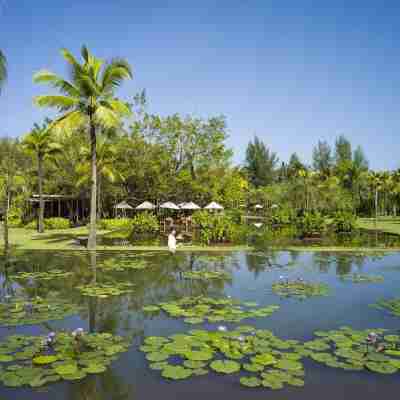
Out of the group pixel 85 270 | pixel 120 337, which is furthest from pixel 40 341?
pixel 85 270

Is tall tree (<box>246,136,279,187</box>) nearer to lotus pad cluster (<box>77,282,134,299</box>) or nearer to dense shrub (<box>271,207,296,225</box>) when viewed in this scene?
dense shrub (<box>271,207,296,225</box>)

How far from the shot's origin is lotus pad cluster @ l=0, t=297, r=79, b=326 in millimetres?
7312

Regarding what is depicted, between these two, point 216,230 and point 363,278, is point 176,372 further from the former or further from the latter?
point 216,230

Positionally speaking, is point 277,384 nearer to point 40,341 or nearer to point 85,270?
point 40,341

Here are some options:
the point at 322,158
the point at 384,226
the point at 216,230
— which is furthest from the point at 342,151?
the point at 216,230

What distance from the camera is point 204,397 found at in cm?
449

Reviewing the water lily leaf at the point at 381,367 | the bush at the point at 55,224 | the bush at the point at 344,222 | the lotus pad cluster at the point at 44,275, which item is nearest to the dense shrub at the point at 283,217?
the bush at the point at 344,222

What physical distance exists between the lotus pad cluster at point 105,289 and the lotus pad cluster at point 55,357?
9.13 ft

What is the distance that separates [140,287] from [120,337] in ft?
11.9

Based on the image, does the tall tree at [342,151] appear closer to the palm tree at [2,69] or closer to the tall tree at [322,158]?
the tall tree at [322,158]

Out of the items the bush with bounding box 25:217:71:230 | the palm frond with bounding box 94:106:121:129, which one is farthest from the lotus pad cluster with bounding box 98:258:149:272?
the bush with bounding box 25:217:71:230

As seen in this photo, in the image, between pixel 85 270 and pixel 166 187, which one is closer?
pixel 85 270

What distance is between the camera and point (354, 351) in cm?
570

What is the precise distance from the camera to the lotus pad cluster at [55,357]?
4895 mm
